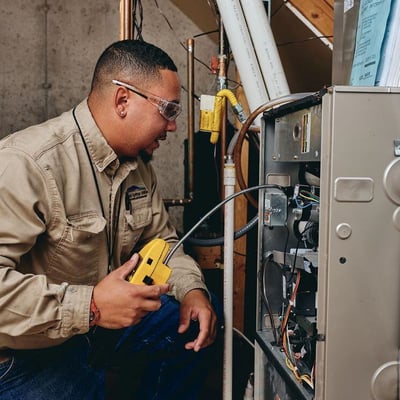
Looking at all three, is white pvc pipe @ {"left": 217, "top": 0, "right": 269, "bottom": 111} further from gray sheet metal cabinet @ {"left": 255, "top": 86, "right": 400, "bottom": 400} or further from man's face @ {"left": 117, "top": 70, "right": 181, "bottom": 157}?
gray sheet metal cabinet @ {"left": 255, "top": 86, "right": 400, "bottom": 400}

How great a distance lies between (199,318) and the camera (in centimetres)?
115

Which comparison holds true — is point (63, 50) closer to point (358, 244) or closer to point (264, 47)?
point (264, 47)

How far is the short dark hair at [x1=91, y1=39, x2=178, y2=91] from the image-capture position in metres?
1.21

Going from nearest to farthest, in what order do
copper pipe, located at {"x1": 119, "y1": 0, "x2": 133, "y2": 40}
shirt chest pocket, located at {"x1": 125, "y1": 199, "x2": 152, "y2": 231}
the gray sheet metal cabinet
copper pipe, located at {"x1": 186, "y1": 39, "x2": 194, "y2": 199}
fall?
the gray sheet metal cabinet → shirt chest pocket, located at {"x1": 125, "y1": 199, "x2": 152, "y2": 231} → copper pipe, located at {"x1": 119, "y1": 0, "x2": 133, "y2": 40} → copper pipe, located at {"x1": 186, "y1": 39, "x2": 194, "y2": 199}

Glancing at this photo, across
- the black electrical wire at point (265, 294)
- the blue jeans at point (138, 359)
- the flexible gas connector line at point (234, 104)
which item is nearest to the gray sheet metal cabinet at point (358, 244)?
the black electrical wire at point (265, 294)

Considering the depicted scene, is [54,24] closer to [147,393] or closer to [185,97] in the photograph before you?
[185,97]

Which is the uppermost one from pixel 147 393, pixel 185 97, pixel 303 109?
pixel 185 97

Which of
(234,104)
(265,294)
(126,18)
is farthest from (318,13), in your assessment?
(265,294)

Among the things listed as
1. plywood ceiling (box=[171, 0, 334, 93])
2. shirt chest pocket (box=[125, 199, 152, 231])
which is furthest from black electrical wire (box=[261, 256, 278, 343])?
plywood ceiling (box=[171, 0, 334, 93])

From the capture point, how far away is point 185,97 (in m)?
2.42

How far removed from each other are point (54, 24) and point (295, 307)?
202 cm

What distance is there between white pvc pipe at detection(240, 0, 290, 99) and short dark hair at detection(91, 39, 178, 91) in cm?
32

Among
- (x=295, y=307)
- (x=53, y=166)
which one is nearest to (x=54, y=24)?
(x=53, y=166)

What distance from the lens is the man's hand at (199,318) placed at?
112 centimetres
